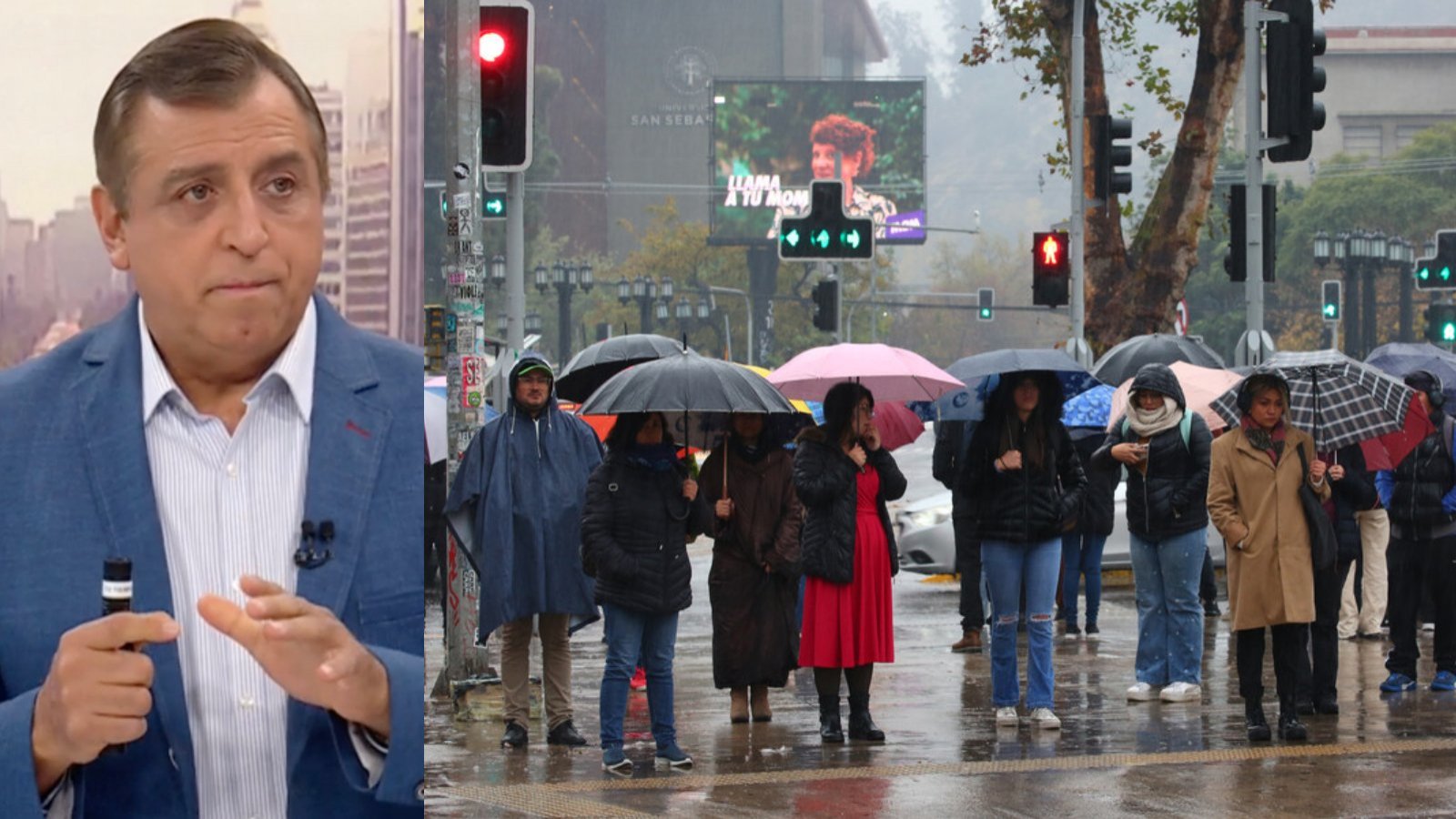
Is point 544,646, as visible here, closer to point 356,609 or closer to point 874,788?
point 874,788

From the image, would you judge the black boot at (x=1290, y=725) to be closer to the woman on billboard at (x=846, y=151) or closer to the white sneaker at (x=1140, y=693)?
the white sneaker at (x=1140, y=693)

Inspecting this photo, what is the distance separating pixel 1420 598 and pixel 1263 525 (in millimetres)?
2532

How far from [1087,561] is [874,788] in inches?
267

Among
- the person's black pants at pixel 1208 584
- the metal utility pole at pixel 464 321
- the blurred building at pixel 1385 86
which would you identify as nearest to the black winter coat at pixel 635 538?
the metal utility pole at pixel 464 321

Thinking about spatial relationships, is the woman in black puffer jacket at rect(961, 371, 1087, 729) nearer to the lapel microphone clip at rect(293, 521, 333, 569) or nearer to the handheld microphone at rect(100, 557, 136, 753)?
the lapel microphone clip at rect(293, 521, 333, 569)

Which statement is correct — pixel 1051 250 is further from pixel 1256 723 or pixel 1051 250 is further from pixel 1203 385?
pixel 1256 723

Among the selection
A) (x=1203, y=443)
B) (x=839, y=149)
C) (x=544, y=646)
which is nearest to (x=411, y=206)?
(x=544, y=646)

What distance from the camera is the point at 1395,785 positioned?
959cm

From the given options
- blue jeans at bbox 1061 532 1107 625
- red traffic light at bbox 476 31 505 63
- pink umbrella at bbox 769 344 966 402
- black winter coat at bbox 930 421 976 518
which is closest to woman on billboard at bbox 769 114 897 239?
blue jeans at bbox 1061 532 1107 625

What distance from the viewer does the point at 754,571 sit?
11164mm

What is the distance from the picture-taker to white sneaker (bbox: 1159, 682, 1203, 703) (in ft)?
40.5

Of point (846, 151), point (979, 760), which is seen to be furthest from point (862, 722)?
point (846, 151)

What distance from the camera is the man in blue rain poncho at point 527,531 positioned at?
424 inches

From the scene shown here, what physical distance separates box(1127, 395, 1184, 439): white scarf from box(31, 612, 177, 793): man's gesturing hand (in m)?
9.32
